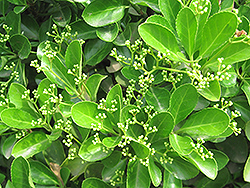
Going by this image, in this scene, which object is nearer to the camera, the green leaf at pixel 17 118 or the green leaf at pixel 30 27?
the green leaf at pixel 17 118

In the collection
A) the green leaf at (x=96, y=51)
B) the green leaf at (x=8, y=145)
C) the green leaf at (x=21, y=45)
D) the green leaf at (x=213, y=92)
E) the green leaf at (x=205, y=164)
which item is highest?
the green leaf at (x=21, y=45)

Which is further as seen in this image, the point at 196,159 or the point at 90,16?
the point at 90,16

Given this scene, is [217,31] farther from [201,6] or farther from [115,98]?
[115,98]

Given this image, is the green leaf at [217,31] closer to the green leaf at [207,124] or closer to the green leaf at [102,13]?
the green leaf at [207,124]

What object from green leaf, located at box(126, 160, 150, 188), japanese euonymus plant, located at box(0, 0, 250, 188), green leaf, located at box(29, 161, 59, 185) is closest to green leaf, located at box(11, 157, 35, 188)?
japanese euonymus plant, located at box(0, 0, 250, 188)

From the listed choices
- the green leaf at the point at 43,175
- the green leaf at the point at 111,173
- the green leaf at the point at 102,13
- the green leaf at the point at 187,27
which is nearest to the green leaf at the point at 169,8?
the green leaf at the point at 187,27

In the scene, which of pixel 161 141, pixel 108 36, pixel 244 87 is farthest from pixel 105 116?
pixel 244 87

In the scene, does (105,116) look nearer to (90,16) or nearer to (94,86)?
(94,86)
